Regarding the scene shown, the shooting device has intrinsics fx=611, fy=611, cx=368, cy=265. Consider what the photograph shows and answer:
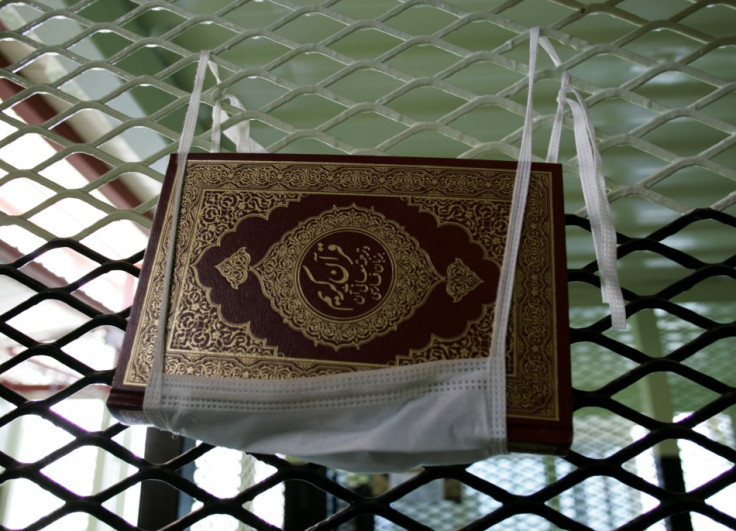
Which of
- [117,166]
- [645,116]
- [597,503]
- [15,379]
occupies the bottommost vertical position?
[597,503]

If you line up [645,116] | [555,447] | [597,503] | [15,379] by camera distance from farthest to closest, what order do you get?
1. [15,379]
2. [645,116]
3. [597,503]
4. [555,447]

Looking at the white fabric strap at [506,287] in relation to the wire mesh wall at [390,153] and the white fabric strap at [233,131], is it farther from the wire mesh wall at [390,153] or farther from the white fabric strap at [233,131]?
the white fabric strap at [233,131]

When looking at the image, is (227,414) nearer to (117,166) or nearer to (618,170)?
(117,166)

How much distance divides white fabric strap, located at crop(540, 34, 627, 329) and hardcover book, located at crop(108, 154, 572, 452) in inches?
2.0

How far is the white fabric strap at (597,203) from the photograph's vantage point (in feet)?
1.75

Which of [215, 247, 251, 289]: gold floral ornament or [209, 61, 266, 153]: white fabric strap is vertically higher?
[209, 61, 266, 153]: white fabric strap

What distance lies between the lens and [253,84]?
1186 millimetres

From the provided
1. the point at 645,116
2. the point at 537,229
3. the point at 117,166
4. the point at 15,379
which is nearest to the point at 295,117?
the point at 117,166

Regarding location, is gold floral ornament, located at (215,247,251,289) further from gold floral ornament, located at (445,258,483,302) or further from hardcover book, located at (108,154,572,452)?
gold floral ornament, located at (445,258,483,302)

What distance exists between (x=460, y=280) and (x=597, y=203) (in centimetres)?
16

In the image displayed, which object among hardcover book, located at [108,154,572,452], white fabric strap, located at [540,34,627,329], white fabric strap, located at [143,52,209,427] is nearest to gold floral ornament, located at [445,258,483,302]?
hardcover book, located at [108,154,572,452]

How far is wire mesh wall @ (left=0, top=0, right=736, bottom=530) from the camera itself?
592 millimetres

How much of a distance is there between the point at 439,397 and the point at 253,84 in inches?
35.1

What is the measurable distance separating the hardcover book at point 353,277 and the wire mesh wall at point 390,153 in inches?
4.8
